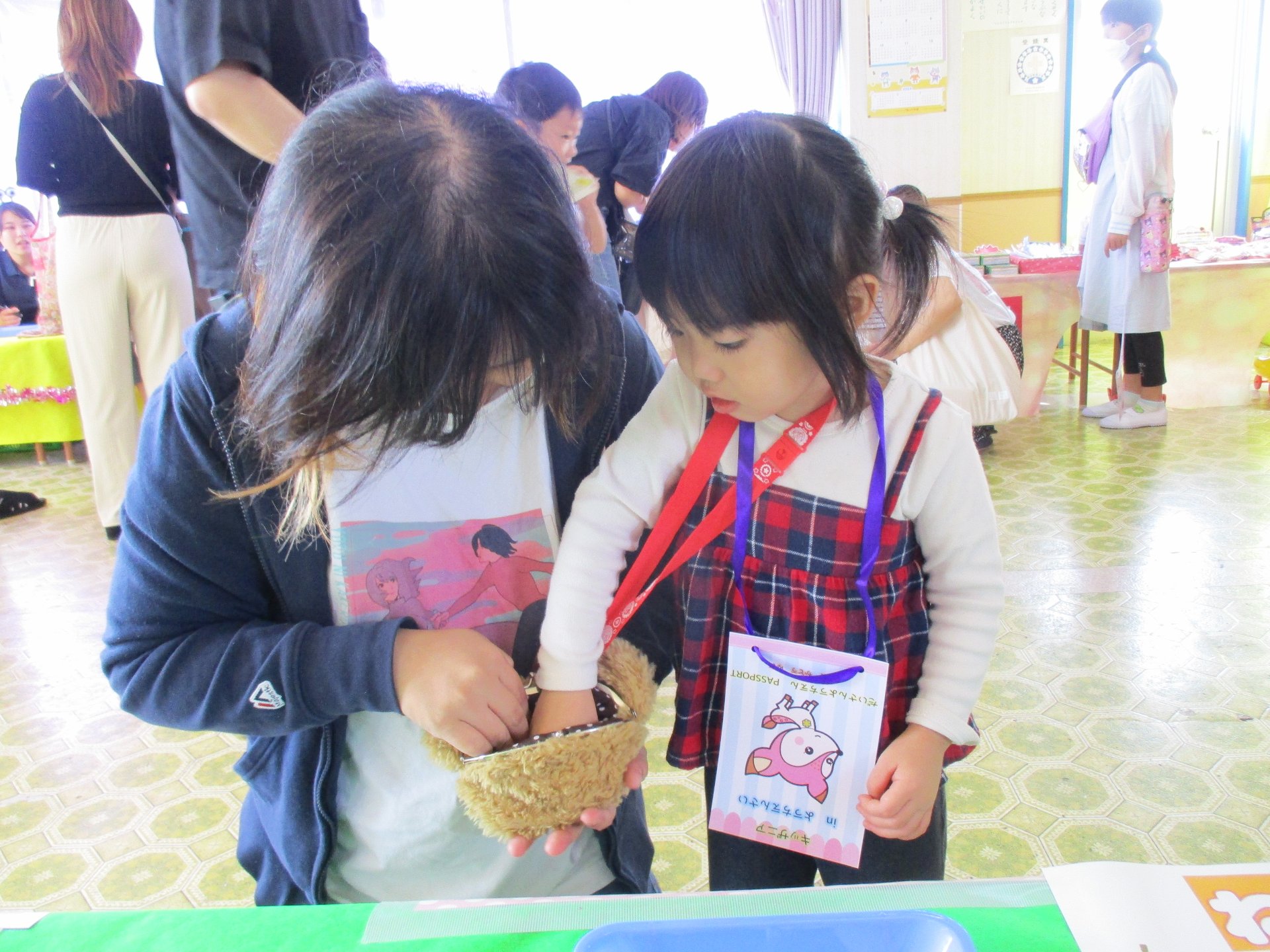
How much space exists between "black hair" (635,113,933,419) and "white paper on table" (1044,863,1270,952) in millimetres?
345

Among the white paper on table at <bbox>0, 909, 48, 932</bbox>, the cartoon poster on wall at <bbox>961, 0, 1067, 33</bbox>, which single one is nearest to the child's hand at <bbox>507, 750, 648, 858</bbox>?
the white paper on table at <bbox>0, 909, 48, 932</bbox>

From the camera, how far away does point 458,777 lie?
63cm

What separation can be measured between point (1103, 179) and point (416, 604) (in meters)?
3.71

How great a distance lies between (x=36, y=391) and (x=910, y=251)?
4.35 metres

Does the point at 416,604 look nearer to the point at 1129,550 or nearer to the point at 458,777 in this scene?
the point at 458,777

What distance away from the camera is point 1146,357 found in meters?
3.57

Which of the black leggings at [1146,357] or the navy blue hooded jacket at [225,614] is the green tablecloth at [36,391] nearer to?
the navy blue hooded jacket at [225,614]

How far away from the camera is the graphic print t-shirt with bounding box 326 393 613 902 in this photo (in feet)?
2.20

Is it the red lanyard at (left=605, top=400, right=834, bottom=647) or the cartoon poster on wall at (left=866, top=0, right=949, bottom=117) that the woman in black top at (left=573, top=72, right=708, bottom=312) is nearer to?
the red lanyard at (left=605, top=400, right=834, bottom=647)

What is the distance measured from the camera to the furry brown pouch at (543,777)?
1.96 ft

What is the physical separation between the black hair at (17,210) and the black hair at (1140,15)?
5.09 m

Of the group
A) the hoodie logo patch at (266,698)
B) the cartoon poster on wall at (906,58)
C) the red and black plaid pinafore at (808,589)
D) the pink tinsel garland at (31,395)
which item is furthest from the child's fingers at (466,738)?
the cartoon poster on wall at (906,58)

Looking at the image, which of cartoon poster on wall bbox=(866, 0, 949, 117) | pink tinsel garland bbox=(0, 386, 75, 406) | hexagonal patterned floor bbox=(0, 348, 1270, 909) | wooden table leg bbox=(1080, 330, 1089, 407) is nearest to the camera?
hexagonal patterned floor bbox=(0, 348, 1270, 909)

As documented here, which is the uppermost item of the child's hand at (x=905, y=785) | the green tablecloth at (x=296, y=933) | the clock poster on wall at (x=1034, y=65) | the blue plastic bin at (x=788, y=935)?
the clock poster on wall at (x=1034, y=65)
